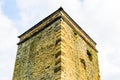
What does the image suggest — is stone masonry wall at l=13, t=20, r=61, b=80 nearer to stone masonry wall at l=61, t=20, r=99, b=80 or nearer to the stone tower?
the stone tower

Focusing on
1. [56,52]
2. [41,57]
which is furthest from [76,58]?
[41,57]

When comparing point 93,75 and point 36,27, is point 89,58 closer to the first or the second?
point 93,75

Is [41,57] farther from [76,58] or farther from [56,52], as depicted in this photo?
[76,58]

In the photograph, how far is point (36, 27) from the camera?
11086mm

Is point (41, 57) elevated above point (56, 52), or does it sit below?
above

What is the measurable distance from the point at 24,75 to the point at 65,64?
7.48ft

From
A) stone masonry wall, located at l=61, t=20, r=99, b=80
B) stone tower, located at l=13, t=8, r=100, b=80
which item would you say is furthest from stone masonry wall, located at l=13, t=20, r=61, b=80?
stone masonry wall, located at l=61, t=20, r=99, b=80

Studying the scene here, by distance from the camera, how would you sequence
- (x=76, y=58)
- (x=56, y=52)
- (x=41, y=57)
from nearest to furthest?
(x=56, y=52) < (x=41, y=57) < (x=76, y=58)

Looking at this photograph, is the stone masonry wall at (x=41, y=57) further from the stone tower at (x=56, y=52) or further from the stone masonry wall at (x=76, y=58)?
the stone masonry wall at (x=76, y=58)

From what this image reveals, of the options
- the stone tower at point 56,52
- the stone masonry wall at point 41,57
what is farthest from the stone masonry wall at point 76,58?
the stone masonry wall at point 41,57

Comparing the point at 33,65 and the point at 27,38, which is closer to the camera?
the point at 33,65

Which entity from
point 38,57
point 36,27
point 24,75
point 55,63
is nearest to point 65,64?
point 55,63

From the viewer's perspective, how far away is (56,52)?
901 centimetres

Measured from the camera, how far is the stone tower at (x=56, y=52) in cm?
884
